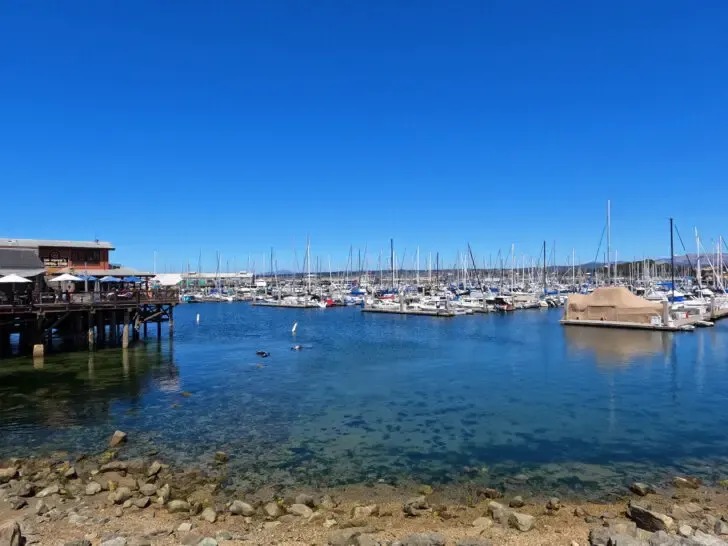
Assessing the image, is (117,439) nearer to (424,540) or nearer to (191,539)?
(191,539)

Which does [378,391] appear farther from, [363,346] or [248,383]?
[363,346]

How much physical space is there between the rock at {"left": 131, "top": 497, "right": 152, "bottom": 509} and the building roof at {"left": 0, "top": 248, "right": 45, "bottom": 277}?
31.5 meters

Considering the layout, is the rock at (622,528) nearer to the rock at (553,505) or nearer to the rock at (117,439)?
the rock at (553,505)

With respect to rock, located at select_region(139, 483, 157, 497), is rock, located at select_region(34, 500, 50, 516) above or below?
above

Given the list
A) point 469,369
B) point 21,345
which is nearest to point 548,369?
point 469,369

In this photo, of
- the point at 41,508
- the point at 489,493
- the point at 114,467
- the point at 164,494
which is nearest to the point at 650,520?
the point at 489,493

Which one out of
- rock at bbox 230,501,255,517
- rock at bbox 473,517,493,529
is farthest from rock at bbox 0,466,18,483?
rock at bbox 473,517,493,529

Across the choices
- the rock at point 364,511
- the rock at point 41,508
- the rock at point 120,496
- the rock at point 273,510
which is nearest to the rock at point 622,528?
the rock at point 364,511

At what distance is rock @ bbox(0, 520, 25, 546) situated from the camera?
35.9 ft

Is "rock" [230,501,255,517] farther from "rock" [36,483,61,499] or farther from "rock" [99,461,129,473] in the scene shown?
"rock" [36,483,61,499]

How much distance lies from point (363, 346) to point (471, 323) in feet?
86.8

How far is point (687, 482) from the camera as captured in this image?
1625 centimetres

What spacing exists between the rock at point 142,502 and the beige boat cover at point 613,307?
59.4 meters

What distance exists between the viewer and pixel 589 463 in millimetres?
18281
